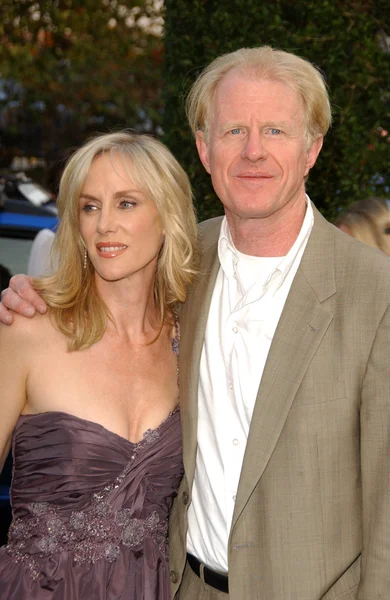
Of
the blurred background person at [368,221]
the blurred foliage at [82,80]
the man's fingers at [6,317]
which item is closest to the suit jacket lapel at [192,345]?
the man's fingers at [6,317]

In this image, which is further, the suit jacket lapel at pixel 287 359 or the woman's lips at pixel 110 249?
the woman's lips at pixel 110 249

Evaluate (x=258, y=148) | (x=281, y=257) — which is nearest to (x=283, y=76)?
(x=258, y=148)

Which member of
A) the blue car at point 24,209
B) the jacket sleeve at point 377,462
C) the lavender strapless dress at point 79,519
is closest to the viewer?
the jacket sleeve at point 377,462

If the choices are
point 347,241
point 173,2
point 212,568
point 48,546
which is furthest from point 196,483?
point 173,2

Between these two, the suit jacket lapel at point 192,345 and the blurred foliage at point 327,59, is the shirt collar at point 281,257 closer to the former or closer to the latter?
the suit jacket lapel at point 192,345

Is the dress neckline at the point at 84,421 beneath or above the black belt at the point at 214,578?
above

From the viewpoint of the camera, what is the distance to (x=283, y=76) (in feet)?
9.98

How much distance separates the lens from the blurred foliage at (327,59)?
181 inches

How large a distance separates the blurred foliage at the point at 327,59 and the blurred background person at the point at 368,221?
0.15m

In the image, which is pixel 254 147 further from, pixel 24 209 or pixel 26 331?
pixel 24 209

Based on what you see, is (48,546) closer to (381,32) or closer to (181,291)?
(181,291)

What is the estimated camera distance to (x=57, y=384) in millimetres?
3244

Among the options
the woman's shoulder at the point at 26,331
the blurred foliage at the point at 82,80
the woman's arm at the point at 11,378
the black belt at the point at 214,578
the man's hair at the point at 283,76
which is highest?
the blurred foliage at the point at 82,80

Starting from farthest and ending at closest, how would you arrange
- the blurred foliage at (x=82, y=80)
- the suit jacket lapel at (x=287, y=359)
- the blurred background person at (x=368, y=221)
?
1. the blurred foliage at (x=82, y=80)
2. the blurred background person at (x=368, y=221)
3. the suit jacket lapel at (x=287, y=359)
